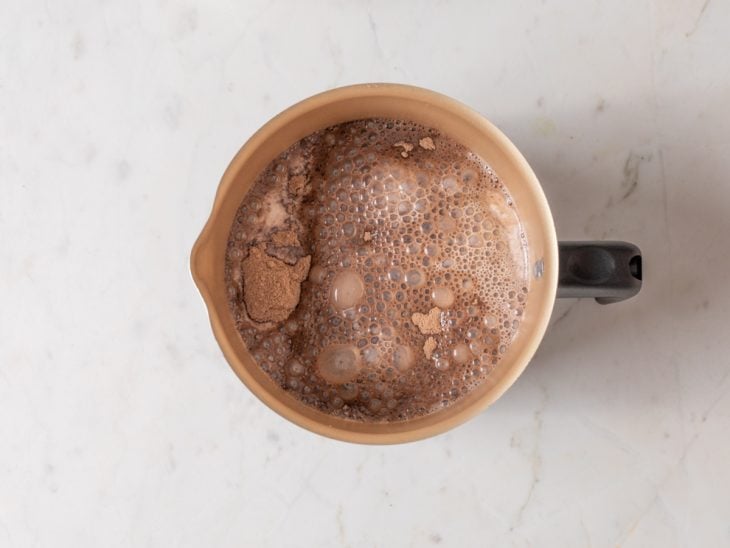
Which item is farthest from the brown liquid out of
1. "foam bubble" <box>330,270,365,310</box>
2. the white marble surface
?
the white marble surface

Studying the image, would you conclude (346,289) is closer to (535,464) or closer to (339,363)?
(339,363)

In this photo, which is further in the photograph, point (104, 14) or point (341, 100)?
point (104, 14)

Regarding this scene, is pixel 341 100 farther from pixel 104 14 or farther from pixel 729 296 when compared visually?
pixel 729 296

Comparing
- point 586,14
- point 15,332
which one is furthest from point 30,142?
point 586,14

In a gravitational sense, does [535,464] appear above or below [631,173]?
below

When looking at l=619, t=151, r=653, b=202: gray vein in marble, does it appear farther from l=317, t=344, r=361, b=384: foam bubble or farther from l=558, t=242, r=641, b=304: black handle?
l=317, t=344, r=361, b=384: foam bubble

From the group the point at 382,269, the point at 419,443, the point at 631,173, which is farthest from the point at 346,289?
the point at 631,173

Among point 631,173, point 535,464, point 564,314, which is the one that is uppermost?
point 631,173
